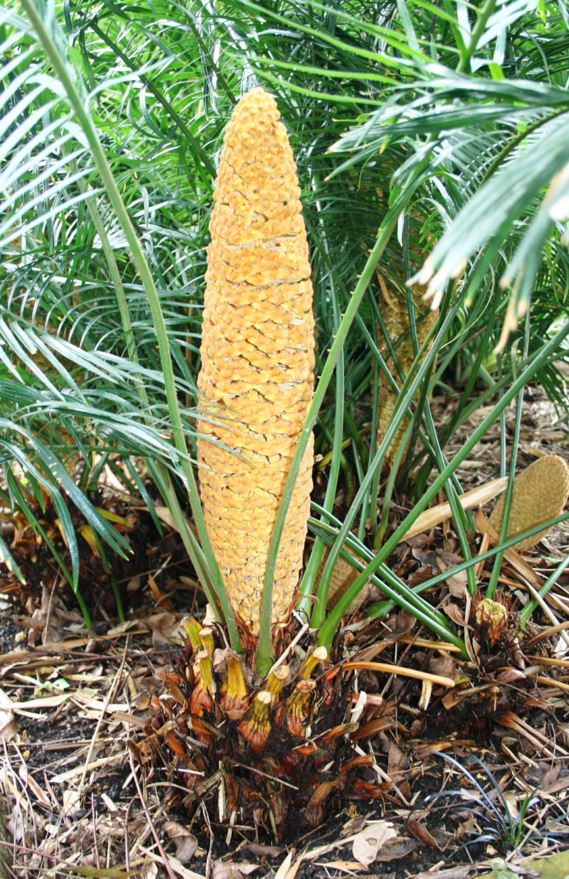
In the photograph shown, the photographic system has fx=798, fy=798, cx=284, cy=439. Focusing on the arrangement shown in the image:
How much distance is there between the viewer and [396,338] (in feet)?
4.89

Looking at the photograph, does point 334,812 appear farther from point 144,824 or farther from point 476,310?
point 476,310

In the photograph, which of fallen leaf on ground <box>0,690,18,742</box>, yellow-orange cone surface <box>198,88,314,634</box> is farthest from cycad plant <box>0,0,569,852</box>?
fallen leaf on ground <box>0,690,18,742</box>

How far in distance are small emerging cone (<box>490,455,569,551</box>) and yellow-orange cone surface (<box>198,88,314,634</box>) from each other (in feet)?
1.47

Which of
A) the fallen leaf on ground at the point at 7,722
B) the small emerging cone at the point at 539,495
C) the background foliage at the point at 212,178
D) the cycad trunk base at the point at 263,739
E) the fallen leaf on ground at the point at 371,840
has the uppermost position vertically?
the background foliage at the point at 212,178

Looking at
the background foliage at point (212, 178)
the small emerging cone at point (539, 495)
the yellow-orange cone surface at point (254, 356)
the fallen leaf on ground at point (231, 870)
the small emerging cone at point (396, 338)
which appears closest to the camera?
the background foliage at point (212, 178)

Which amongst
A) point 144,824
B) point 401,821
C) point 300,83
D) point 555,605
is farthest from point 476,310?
point 144,824

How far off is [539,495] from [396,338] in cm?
41

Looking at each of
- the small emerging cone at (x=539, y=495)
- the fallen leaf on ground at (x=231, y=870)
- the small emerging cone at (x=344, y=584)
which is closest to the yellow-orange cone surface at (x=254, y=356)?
the small emerging cone at (x=344, y=584)

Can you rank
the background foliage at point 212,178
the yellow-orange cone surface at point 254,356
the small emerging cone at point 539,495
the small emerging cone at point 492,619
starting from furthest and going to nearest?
the small emerging cone at point 539,495 → the small emerging cone at point 492,619 → the yellow-orange cone surface at point 254,356 → the background foliage at point 212,178

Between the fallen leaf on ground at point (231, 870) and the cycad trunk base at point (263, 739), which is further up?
the cycad trunk base at point (263, 739)

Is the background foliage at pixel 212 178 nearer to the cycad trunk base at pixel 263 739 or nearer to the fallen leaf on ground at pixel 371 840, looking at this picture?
the cycad trunk base at pixel 263 739

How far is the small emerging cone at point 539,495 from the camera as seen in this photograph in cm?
125

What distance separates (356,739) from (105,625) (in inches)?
23.5

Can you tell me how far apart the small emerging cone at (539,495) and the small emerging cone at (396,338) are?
0.24 m
